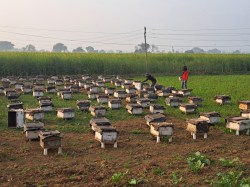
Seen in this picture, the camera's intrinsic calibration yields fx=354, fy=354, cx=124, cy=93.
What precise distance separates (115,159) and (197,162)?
7.86ft

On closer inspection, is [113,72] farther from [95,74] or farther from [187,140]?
[187,140]

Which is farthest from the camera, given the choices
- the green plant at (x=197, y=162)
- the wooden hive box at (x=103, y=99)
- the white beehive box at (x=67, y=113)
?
the wooden hive box at (x=103, y=99)

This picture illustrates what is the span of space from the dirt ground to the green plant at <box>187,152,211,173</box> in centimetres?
13

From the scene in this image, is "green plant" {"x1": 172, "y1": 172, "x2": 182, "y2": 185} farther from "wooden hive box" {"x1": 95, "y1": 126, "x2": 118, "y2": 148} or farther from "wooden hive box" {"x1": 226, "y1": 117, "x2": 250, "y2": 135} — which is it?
"wooden hive box" {"x1": 226, "y1": 117, "x2": 250, "y2": 135}

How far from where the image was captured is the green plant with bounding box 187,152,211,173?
931 centimetres

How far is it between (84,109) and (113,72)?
23719 mm

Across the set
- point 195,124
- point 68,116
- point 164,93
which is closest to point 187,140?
point 195,124

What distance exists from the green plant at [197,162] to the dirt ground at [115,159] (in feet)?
0.43

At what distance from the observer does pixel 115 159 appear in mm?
10422

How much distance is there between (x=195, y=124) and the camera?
12.7m

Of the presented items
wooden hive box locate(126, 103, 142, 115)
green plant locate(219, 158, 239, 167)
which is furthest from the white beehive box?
green plant locate(219, 158, 239, 167)

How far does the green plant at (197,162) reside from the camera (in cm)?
931

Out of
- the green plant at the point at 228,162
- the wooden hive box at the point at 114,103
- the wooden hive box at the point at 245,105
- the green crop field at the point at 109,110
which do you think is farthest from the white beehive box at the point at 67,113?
the wooden hive box at the point at 245,105

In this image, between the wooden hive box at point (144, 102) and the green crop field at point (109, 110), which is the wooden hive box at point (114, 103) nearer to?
the green crop field at point (109, 110)
